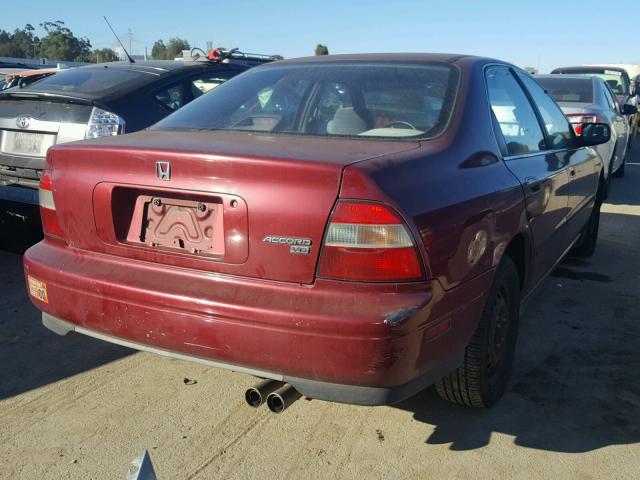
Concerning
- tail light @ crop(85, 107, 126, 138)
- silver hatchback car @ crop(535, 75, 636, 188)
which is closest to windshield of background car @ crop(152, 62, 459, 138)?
tail light @ crop(85, 107, 126, 138)

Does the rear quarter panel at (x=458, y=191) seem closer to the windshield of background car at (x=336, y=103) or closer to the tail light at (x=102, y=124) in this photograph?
the windshield of background car at (x=336, y=103)

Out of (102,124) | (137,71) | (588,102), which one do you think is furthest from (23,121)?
(588,102)

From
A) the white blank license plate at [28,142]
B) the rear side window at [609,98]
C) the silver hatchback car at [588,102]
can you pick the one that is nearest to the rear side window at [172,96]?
the white blank license plate at [28,142]

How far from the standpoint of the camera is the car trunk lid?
2199mm

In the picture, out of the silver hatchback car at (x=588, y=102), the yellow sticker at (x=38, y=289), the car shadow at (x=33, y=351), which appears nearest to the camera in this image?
the yellow sticker at (x=38, y=289)

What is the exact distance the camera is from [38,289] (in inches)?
108

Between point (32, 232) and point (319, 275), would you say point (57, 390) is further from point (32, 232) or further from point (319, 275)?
point (32, 232)

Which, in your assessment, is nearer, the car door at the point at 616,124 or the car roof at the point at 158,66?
the car roof at the point at 158,66

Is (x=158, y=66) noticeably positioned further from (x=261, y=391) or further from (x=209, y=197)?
(x=261, y=391)

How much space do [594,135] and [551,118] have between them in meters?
0.47

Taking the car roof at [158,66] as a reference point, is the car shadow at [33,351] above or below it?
below

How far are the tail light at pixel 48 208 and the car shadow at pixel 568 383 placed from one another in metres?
1.73

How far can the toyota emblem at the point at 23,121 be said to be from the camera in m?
4.79

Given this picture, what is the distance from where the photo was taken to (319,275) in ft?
7.18
